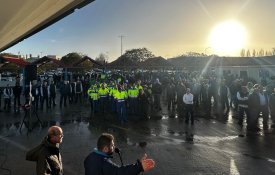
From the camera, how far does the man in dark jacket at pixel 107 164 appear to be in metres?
3.77

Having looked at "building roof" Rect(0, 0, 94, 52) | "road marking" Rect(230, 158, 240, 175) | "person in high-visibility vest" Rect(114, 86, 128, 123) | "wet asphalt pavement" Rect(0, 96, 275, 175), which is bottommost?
"road marking" Rect(230, 158, 240, 175)

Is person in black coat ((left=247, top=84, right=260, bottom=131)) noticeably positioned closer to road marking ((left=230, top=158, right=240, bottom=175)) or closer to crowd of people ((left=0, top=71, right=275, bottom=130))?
crowd of people ((left=0, top=71, right=275, bottom=130))

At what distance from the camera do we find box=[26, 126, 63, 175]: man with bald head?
4.00m

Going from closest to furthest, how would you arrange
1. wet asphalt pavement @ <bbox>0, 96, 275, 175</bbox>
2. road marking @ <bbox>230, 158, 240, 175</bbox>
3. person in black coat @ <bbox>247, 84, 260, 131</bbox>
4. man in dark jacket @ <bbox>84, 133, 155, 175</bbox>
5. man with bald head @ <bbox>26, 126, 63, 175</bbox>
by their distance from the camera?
man in dark jacket @ <bbox>84, 133, 155, 175</bbox>
man with bald head @ <bbox>26, 126, 63, 175</bbox>
road marking @ <bbox>230, 158, 240, 175</bbox>
wet asphalt pavement @ <bbox>0, 96, 275, 175</bbox>
person in black coat @ <bbox>247, 84, 260, 131</bbox>

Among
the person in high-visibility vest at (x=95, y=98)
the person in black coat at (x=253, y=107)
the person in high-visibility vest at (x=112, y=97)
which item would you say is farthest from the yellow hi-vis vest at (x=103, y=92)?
the person in black coat at (x=253, y=107)

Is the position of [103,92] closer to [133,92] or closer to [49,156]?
[133,92]

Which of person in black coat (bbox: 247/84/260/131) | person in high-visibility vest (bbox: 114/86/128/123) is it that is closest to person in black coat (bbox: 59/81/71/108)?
person in high-visibility vest (bbox: 114/86/128/123)

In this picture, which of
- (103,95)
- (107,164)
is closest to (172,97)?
(103,95)

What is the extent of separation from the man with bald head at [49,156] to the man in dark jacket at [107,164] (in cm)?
46

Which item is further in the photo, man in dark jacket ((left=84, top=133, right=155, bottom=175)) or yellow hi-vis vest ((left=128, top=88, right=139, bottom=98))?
yellow hi-vis vest ((left=128, top=88, right=139, bottom=98))

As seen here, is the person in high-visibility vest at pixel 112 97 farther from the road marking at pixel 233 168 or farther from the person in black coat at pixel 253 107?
the road marking at pixel 233 168

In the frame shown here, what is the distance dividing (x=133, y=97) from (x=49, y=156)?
14.2 m

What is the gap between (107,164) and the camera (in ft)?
12.5

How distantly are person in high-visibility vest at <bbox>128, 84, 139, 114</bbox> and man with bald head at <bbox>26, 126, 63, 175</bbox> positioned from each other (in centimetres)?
1400
